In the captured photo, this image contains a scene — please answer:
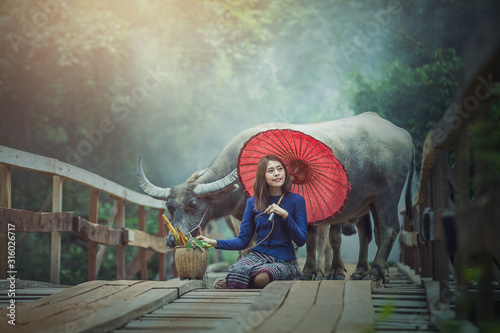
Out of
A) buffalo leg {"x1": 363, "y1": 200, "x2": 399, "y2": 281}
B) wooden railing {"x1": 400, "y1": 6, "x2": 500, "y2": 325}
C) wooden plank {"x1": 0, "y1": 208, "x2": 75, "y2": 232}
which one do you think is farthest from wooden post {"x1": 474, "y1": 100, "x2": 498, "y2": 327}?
wooden plank {"x1": 0, "y1": 208, "x2": 75, "y2": 232}

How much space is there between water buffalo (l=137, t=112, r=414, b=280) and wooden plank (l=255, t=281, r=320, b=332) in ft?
3.96

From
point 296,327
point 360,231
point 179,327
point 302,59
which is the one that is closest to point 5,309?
point 179,327

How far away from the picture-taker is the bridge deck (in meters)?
2.59

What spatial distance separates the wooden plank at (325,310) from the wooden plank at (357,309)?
29mm

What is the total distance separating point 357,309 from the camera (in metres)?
2.74

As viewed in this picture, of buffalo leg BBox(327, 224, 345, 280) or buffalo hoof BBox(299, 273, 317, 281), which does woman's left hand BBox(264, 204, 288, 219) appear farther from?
buffalo leg BBox(327, 224, 345, 280)

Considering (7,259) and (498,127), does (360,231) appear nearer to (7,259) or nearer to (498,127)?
(7,259)

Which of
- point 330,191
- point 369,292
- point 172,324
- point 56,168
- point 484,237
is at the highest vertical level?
point 56,168

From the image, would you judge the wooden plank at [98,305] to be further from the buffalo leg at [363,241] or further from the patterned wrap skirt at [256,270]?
the buffalo leg at [363,241]

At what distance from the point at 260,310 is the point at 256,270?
1.02 metres

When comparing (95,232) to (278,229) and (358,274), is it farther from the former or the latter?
(358,274)

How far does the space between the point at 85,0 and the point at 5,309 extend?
1115cm

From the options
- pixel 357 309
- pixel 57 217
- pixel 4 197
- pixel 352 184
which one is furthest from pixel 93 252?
pixel 357 309

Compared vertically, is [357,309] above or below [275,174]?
below
